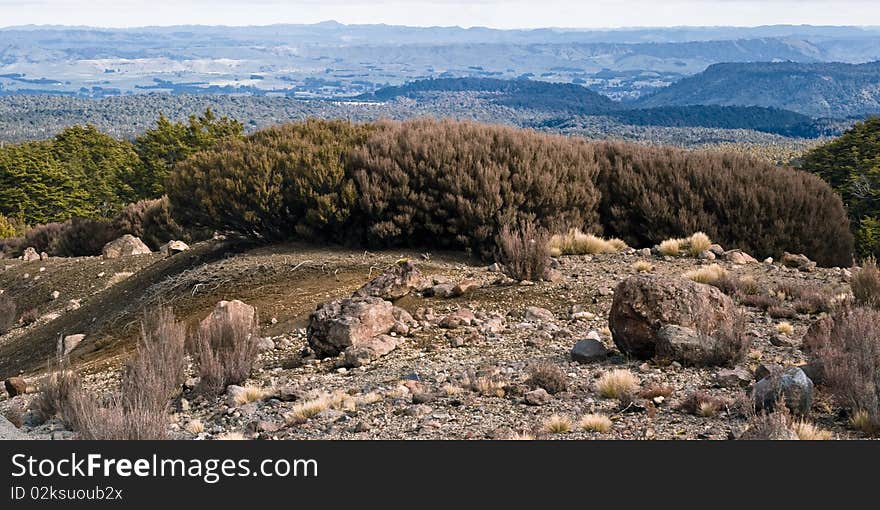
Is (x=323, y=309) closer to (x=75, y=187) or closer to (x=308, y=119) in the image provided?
(x=308, y=119)

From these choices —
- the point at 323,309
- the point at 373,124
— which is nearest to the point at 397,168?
the point at 373,124

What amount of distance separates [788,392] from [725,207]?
7.98 meters

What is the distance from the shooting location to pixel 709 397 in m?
5.34

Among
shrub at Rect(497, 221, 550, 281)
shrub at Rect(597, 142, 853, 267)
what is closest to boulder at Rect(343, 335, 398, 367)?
shrub at Rect(497, 221, 550, 281)

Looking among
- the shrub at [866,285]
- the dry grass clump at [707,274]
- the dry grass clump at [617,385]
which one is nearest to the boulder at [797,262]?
the dry grass clump at [707,274]

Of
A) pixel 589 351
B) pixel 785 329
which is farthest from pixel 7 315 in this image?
pixel 785 329

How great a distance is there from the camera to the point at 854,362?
16.9ft

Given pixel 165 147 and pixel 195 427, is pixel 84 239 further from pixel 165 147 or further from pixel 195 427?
pixel 165 147

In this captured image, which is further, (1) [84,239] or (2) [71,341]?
(1) [84,239]

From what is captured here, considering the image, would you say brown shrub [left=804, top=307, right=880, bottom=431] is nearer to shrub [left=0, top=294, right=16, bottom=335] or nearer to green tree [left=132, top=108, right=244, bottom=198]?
shrub [left=0, top=294, right=16, bottom=335]

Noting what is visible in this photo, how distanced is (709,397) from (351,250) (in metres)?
6.74

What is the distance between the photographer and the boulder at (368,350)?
7145 millimetres

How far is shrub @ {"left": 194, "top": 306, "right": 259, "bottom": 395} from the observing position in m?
6.71

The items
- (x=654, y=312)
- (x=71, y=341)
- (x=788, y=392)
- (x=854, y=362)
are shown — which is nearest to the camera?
(x=788, y=392)
